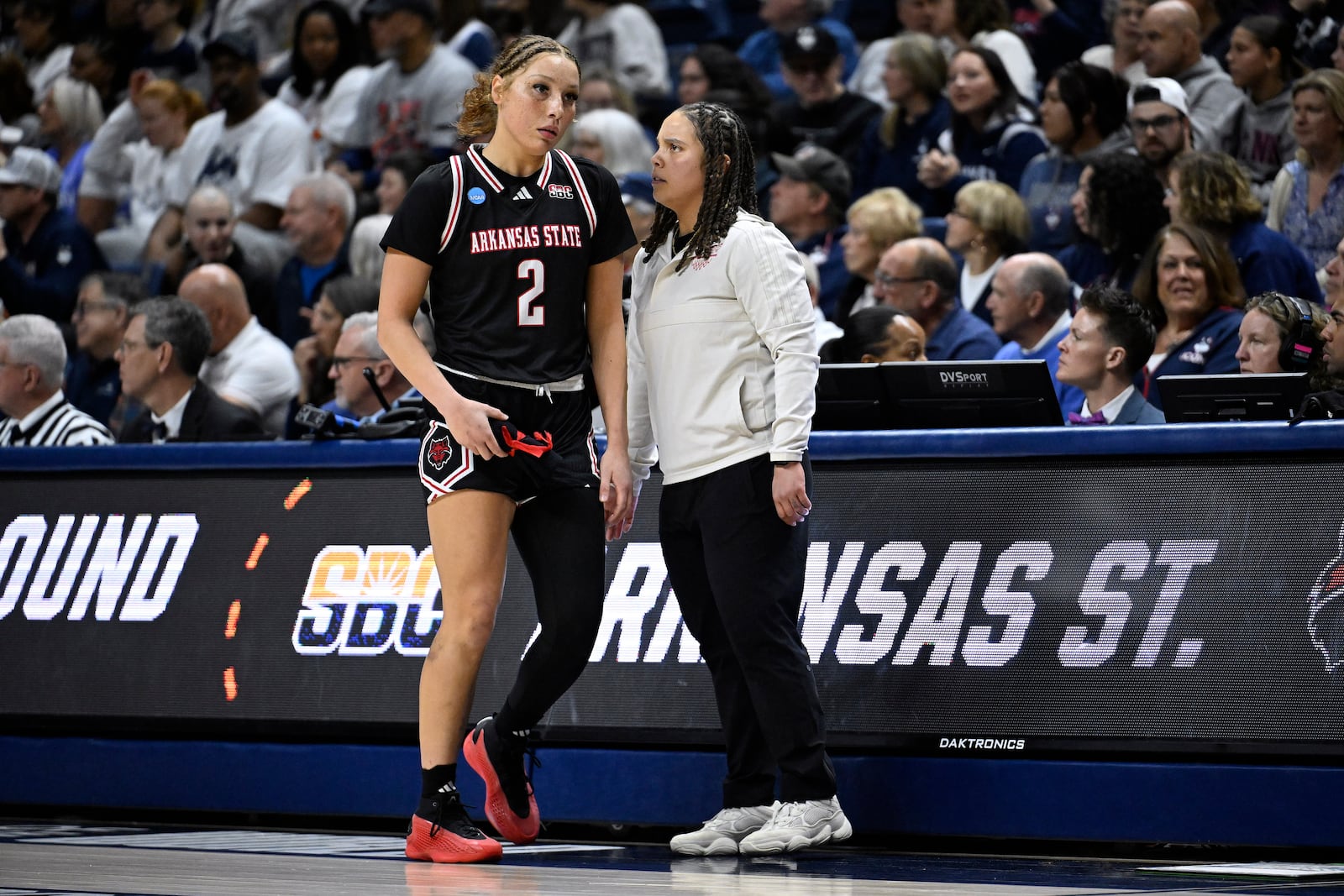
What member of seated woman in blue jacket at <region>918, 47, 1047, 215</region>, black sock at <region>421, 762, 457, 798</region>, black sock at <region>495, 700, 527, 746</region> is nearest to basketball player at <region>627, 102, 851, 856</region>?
black sock at <region>495, 700, 527, 746</region>

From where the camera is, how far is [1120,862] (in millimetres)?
4711

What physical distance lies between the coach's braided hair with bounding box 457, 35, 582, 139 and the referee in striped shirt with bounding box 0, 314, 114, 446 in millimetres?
2857

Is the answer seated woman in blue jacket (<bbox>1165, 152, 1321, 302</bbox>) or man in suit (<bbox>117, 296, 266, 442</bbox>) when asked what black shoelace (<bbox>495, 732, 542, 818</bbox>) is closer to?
man in suit (<bbox>117, 296, 266, 442</bbox>)

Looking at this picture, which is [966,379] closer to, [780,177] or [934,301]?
[934,301]

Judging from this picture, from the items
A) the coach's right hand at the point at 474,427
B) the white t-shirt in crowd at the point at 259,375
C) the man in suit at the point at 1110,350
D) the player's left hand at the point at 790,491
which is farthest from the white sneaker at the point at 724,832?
the white t-shirt in crowd at the point at 259,375

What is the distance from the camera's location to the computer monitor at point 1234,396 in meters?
4.97

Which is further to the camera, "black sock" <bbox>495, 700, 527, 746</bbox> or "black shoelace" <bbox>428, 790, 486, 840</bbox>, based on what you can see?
"black sock" <bbox>495, 700, 527, 746</bbox>

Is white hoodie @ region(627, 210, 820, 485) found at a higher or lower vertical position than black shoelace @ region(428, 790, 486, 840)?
higher

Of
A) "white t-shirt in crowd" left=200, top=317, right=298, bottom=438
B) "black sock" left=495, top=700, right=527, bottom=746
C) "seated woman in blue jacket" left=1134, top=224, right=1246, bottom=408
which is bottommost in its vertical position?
"white t-shirt in crowd" left=200, top=317, right=298, bottom=438

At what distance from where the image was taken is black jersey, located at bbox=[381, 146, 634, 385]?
192 inches

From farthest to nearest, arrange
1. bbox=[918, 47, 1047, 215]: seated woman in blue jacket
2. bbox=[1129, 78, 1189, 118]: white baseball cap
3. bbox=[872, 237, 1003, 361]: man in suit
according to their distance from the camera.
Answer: bbox=[918, 47, 1047, 215]: seated woman in blue jacket → bbox=[1129, 78, 1189, 118]: white baseball cap → bbox=[872, 237, 1003, 361]: man in suit

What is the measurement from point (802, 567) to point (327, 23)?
8900 mm

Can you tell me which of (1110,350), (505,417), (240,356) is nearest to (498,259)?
Answer: (505,417)

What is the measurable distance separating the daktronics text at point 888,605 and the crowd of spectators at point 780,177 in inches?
28.1
